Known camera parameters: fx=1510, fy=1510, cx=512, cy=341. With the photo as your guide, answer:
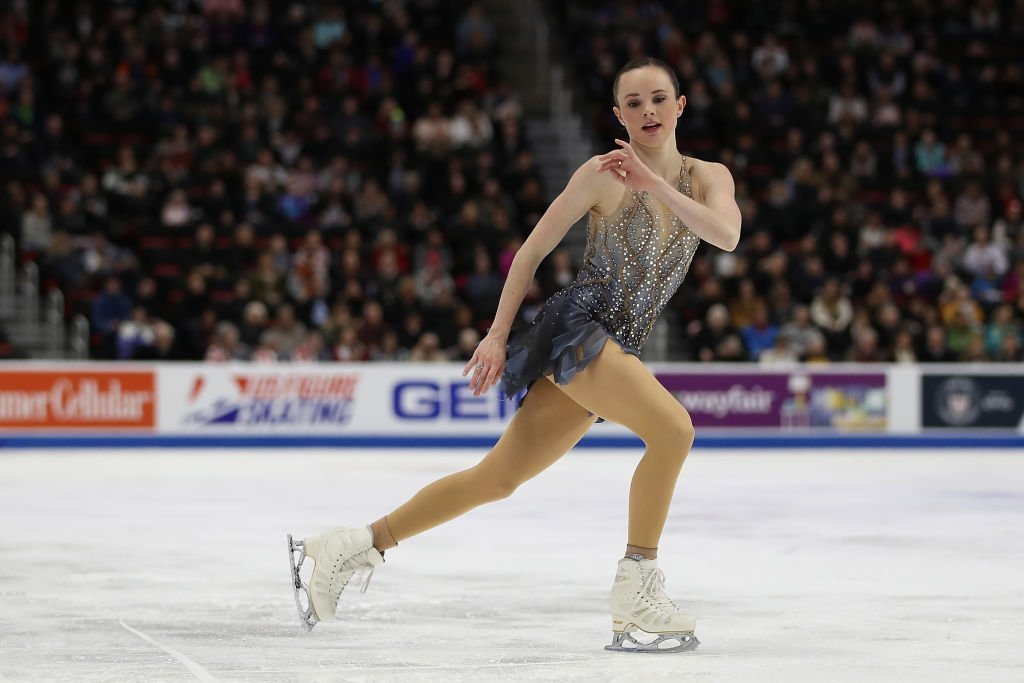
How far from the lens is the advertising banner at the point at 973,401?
13398 mm

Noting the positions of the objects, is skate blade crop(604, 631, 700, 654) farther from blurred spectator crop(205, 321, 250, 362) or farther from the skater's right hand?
blurred spectator crop(205, 321, 250, 362)

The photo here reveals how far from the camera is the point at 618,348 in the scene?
407 centimetres

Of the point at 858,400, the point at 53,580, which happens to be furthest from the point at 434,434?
the point at 53,580

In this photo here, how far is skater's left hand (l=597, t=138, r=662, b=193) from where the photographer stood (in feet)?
12.7

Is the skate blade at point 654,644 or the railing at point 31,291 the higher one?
the railing at point 31,291

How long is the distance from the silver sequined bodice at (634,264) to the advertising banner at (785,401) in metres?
9.15

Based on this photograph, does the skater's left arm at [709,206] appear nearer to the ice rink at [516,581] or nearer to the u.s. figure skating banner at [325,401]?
the ice rink at [516,581]

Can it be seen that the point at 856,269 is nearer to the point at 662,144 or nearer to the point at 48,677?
the point at 662,144

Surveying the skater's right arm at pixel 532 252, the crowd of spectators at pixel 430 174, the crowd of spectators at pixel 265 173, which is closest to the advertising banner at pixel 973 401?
the crowd of spectators at pixel 430 174

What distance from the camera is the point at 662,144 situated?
13.6ft

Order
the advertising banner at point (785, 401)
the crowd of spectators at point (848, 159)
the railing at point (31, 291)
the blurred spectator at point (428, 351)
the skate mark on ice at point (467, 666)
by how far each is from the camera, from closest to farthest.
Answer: the skate mark on ice at point (467, 666) → the advertising banner at point (785, 401) → the blurred spectator at point (428, 351) → the railing at point (31, 291) → the crowd of spectators at point (848, 159)

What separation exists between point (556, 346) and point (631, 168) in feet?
1.75

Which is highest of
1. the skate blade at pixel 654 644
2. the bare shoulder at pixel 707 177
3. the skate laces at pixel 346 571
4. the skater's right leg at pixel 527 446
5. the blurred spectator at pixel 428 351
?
the bare shoulder at pixel 707 177

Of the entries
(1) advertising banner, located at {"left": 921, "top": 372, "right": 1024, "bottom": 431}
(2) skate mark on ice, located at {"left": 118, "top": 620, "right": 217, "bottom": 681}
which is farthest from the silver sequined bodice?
(1) advertising banner, located at {"left": 921, "top": 372, "right": 1024, "bottom": 431}
